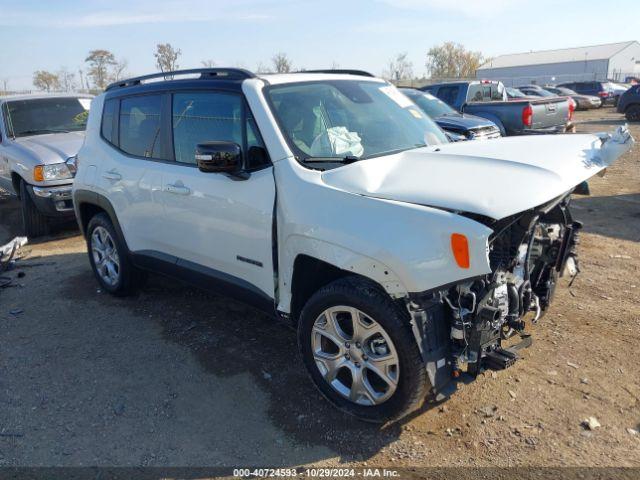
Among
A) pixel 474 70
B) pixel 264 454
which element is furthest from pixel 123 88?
pixel 474 70

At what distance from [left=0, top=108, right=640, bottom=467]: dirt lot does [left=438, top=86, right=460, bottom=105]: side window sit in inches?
342

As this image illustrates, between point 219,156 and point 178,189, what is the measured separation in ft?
2.76

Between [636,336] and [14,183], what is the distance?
27.1ft

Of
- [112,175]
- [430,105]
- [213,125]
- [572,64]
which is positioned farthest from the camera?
[572,64]

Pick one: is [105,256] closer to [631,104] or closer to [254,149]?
[254,149]

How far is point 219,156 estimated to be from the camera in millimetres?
3389

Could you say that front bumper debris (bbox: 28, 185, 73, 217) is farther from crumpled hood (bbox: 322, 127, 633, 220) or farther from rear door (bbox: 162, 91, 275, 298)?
crumpled hood (bbox: 322, 127, 633, 220)

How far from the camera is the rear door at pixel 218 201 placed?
3549mm

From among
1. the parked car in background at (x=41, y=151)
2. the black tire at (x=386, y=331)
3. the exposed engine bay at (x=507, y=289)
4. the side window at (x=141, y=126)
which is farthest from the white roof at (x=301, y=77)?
the parked car in background at (x=41, y=151)

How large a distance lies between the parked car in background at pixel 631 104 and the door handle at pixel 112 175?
21708 mm

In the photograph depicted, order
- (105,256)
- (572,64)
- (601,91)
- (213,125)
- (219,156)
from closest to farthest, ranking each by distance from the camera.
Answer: (219,156) → (213,125) → (105,256) → (601,91) → (572,64)

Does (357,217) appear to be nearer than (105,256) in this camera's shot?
Yes

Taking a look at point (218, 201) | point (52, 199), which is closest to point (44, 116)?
point (52, 199)

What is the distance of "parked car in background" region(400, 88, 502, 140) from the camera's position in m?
9.43
